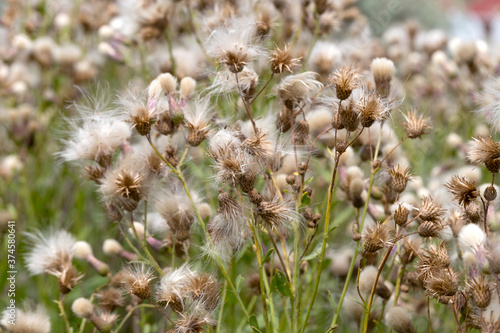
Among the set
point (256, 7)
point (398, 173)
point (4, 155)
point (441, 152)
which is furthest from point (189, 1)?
point (441, 152)

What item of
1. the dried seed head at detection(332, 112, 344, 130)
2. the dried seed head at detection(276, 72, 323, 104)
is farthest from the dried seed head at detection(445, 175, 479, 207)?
the dried seed head at detection(276, 72, 323, 104)

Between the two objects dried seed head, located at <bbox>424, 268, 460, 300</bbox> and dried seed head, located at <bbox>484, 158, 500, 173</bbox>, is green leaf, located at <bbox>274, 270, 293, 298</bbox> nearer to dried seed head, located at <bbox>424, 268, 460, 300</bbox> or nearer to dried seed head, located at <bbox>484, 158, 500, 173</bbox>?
dried seed head, located at <bbox>424, 268, 460, 300</bbox>

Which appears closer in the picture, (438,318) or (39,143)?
(438,318)

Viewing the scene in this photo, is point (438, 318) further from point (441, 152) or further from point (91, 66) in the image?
point (91, 66)

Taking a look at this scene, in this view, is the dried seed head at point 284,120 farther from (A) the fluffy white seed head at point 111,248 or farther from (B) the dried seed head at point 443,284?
(A) the fluffy white seed head at point 111,248

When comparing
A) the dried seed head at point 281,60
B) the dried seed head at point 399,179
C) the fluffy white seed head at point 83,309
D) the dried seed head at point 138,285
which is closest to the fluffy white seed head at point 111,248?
the fluffy white seed head at point 83,309

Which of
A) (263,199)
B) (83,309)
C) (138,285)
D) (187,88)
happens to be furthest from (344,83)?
(83,309)

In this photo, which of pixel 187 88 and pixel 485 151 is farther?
pixel 187 88

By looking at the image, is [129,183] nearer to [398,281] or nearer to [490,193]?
[398,281]

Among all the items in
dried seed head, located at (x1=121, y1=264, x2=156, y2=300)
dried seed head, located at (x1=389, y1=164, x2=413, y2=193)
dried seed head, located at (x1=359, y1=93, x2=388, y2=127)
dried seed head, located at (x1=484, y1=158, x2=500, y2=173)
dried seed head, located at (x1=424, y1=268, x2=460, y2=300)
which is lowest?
dried seed head, located at (x1=121, y1=264, x2=156, y2=300)
